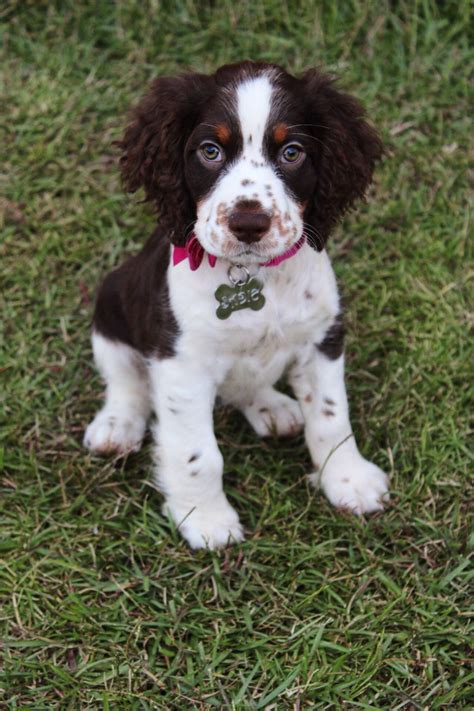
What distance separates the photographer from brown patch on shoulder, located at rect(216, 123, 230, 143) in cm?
346

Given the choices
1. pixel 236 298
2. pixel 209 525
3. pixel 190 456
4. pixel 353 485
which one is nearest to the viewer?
pixel 236 298

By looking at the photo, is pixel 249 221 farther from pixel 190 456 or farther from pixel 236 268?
pixel 190 456

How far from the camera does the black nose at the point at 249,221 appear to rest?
11.0 ft

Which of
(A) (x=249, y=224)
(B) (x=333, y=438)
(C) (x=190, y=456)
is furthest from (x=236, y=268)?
(B) (x=333, y=438)

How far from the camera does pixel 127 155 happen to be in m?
3.84

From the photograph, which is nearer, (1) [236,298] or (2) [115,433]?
(1) [236,298]

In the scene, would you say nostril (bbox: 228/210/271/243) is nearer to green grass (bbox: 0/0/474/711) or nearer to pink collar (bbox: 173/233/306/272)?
pink collar (bbox: 173/233/306/272)

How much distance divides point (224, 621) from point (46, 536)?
855 millimetres

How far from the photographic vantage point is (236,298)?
149 inches

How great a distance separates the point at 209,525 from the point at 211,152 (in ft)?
5.13

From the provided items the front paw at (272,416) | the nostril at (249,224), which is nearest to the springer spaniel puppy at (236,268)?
the nostril at (249,224)

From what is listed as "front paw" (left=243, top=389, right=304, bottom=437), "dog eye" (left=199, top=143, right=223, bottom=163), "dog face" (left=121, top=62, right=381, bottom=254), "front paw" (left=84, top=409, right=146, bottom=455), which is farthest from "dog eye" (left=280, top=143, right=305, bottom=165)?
"front paw" (left=84, top=409, right=146, bottom=455)

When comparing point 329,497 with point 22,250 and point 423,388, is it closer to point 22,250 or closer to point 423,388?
point 423,388

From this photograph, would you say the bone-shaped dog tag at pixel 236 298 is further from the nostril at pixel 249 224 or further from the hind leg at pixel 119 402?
the hind leg at pixel 119 402
